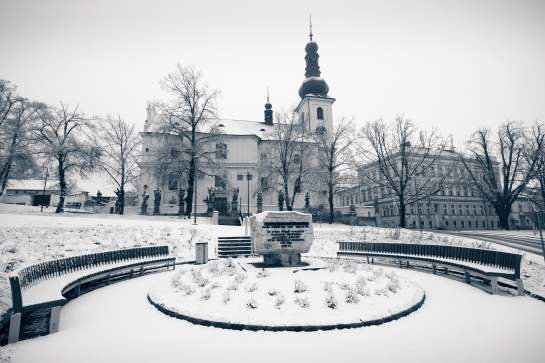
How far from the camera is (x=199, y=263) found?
1152cm

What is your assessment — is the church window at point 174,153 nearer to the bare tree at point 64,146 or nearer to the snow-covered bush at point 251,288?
the bare tree at point 64,146

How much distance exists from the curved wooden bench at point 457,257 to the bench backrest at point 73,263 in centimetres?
806

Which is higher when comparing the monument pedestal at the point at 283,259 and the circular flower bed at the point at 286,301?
the monument pedestal at the point at 283,259

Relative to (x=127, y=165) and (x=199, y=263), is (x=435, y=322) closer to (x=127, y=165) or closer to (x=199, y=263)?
(x=199, y=263)

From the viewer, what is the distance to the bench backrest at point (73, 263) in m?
5.58

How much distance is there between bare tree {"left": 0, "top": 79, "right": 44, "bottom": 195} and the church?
994 cm

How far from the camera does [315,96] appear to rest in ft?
158

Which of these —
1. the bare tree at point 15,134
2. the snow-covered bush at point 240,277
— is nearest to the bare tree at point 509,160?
the snow-covered bush at point 240,277

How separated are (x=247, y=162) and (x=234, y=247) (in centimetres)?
2795

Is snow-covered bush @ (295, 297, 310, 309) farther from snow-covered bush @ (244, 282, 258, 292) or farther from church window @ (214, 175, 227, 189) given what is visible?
church window @ (214, 175, 227, 189)

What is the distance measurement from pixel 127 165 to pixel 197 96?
12.2 meters

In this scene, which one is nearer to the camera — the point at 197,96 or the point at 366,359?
the point at 366,359

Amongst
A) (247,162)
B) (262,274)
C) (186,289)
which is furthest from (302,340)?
A: (247,162)

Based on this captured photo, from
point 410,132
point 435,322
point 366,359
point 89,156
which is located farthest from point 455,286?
point 89,156
